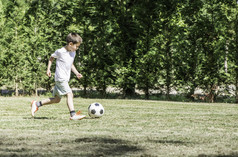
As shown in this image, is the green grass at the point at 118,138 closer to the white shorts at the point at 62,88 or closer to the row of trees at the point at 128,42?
the white shorts at the point at 62,88

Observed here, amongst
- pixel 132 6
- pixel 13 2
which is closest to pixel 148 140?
pixel 132 6

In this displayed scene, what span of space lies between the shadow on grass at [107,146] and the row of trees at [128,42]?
33.8ft

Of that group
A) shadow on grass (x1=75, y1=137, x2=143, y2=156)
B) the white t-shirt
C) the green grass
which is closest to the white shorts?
the white t-shirt

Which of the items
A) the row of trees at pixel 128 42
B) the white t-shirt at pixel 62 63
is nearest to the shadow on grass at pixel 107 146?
the white t-shirt at pixel 62 63

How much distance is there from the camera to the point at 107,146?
4805 mm

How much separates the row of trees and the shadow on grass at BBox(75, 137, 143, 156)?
405 inches

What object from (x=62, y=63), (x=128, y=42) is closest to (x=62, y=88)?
(x=62, y=63)

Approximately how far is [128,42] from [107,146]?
11835 millimetres

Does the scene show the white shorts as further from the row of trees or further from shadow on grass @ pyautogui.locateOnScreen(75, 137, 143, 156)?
the row of trees

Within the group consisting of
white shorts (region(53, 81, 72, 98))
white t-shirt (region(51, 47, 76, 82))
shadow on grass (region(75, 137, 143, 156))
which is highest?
white t-shirt (region(51, 47, 76, 82))

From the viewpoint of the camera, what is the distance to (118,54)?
53.0ft

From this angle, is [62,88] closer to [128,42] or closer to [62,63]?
[62,63]

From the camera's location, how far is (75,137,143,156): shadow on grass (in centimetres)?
441

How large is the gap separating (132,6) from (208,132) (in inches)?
428
